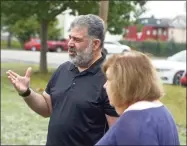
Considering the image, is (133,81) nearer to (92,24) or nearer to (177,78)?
(92,24)

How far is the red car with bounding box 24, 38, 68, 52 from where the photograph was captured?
43.4 metres

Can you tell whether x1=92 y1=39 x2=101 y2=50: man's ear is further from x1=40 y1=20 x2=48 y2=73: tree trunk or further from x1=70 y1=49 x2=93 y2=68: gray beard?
x1=40 y1=20 x2=48 y2=73: tree trunk

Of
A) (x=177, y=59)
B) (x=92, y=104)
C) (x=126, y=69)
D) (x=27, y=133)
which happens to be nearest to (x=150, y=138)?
(x=126, y=69)

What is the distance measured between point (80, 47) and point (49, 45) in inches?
1608

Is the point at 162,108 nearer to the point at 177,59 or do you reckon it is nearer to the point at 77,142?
the point at 77,142

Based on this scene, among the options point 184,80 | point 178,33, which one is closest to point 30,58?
point 184,80

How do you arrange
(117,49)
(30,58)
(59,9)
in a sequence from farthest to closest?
(30,58), (59,9), (117,49)

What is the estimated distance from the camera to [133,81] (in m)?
2.44

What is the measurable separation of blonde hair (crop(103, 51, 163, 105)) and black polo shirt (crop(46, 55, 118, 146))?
948 mm

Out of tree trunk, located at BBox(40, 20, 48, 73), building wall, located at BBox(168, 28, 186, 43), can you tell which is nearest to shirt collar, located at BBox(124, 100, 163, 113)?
tree trunk, located at BBox(40, 20, 48, 73)

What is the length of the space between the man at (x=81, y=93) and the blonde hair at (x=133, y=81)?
953mm

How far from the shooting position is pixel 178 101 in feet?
38.7

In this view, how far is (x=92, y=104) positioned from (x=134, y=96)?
3.46 feet

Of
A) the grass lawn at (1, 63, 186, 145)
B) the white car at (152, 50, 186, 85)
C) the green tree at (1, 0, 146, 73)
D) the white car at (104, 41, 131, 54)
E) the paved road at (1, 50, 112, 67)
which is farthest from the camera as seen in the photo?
the paved road at (1, 50, 112, 67)
